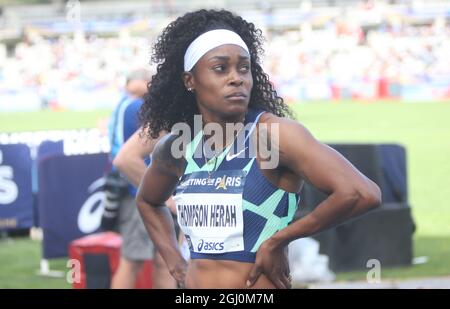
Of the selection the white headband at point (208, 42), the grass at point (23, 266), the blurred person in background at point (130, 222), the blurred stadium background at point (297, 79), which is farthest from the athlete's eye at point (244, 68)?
the blurred stadium background at point (297, 79)

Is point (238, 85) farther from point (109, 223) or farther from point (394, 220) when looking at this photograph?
point (394, 220)

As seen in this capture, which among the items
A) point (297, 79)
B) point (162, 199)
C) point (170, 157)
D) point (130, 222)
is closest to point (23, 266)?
point (130, 222)

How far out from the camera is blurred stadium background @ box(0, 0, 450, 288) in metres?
11.9

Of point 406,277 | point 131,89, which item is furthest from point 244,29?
point 406,277

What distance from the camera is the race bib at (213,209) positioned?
3.77 m

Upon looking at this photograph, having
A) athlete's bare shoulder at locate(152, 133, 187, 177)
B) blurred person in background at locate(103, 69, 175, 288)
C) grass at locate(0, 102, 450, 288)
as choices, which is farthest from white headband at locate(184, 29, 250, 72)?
grass at locate(0, 102, 450, 288)

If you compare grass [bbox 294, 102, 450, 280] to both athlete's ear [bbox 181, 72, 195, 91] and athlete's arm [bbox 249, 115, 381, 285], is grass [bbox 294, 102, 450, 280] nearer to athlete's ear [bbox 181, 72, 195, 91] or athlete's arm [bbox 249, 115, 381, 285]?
athlete's ear [bbox 181, 72, 195, 91]

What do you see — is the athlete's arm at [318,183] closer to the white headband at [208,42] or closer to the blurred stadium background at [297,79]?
the white headband at [208,42]

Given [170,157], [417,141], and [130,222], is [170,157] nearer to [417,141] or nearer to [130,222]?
[130,222]

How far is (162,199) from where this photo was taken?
4.33m

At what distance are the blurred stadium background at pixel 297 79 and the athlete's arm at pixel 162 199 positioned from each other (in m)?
5.09

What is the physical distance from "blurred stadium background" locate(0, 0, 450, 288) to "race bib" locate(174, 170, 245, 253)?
5516 millimetres

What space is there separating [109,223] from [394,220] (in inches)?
136
